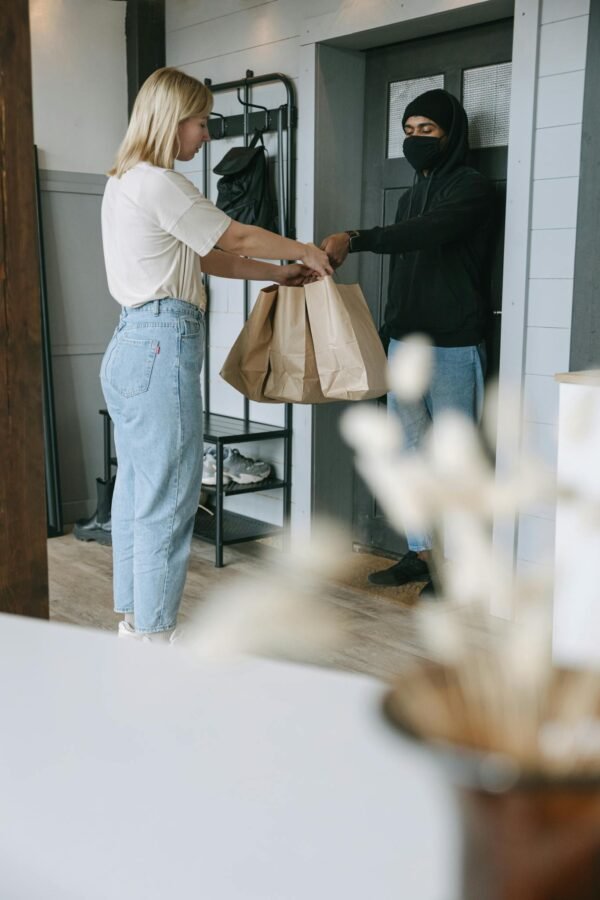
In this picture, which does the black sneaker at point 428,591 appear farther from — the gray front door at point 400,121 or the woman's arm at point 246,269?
the woman's arm at point 246,269

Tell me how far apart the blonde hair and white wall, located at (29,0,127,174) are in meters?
2.27

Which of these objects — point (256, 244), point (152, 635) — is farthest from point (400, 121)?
point (152, 635)

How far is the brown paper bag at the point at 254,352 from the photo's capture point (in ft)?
10.9

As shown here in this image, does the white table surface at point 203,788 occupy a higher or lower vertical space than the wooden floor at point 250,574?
higher

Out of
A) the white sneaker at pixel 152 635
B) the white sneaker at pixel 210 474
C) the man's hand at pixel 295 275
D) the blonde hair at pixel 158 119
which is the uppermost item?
the blonde hair at pixel 158 119

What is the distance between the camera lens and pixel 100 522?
469cm

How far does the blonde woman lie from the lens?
105 inches

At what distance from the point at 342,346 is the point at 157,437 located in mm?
742

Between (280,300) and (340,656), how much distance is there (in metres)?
1.14

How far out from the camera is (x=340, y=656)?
327 centimetres

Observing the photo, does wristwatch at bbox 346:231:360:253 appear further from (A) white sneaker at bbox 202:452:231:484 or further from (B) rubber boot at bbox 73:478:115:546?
(B) rubber boot at bbox 73:478:115:546

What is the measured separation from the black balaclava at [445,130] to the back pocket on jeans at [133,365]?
4.74 ft

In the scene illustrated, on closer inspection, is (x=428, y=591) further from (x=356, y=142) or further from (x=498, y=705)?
(x=498, y=705)

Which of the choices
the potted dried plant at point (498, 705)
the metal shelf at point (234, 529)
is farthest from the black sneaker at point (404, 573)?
the potted dried plant at point (498, 705)
